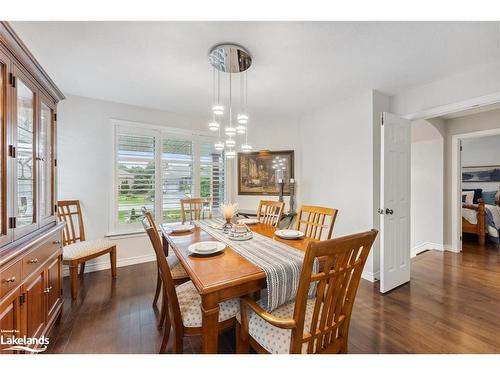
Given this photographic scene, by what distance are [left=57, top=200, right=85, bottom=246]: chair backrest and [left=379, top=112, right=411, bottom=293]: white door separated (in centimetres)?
379

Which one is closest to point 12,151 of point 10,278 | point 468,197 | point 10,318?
point 10,278

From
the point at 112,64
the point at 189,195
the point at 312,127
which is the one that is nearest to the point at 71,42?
the point at 112,64

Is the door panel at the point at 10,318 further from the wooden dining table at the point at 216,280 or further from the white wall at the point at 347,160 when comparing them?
the white wall at the point at 347,160

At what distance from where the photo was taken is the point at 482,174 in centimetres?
546

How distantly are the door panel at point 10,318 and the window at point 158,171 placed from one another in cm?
206

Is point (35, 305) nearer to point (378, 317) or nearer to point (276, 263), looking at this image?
point (276, 263)

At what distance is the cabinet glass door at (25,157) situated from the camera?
4.43 ft

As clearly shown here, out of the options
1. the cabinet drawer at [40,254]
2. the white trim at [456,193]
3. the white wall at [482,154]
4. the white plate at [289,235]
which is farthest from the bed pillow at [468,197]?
the cabinet drawer at [40,254]

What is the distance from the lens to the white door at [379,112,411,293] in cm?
244

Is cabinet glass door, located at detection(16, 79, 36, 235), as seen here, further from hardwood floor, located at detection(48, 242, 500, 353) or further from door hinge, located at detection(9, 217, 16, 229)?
hardwood floor, located at detection(48, 242, 500, 353)

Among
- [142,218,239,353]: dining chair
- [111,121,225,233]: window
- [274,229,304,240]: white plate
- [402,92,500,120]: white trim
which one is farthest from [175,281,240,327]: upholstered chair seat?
[402,92,500,120]: white trim

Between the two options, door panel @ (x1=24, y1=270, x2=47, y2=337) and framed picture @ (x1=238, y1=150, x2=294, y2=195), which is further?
framed picture @ (x1=238, y1=150, x2=294, y2=195)
